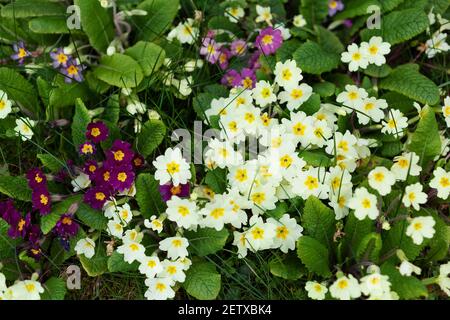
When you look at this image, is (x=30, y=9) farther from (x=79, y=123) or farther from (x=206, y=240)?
(x=206, y=240)

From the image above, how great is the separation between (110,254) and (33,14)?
1294 mm

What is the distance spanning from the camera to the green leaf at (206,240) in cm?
284

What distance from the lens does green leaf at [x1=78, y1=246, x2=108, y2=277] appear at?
2.88m

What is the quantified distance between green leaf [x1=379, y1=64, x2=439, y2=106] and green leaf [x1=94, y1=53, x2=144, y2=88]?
1.26 metres

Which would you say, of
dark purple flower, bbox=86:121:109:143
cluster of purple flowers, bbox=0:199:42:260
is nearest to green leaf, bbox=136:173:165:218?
dark purple flower, bbox=86:121:109:143

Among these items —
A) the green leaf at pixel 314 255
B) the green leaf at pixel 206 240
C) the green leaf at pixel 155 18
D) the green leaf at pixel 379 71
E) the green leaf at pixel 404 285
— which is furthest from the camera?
the green leaf at pixel 155 18

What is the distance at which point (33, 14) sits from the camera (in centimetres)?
325

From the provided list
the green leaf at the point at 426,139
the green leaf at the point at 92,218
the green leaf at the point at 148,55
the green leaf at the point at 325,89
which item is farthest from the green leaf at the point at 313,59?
the green leaf at the point at 92,218

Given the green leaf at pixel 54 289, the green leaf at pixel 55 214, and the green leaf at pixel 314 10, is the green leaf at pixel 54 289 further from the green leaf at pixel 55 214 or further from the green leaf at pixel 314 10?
the green leaf at pixel 314 10

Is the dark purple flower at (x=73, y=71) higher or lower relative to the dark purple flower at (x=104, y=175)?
higher

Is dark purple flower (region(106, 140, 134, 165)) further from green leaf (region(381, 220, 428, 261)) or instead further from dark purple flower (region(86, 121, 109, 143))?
green leaf (region(381, 220, 428, 261))

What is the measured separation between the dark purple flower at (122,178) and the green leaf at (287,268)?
2.42 ft
